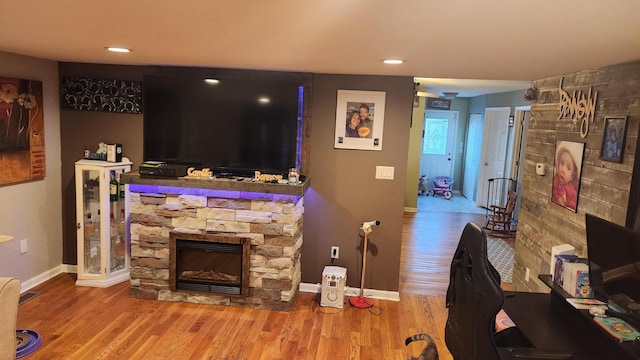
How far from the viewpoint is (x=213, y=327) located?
11.7ft

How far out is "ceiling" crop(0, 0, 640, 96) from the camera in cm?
166

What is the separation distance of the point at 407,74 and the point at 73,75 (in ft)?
10.3

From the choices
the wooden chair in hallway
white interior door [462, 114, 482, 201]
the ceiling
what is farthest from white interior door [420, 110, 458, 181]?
the ceiling

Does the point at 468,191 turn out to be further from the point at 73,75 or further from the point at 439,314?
the point at 73,75

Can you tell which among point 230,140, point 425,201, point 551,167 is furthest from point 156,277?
point 425,201

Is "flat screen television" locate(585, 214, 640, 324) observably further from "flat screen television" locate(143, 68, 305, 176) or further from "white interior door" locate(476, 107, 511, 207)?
"white interior door" locate(476, 107, 511, 207)

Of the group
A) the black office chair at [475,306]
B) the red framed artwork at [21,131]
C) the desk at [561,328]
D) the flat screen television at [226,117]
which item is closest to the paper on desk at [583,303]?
the desk at [561,328]

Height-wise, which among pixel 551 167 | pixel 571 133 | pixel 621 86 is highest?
pixel 621 86

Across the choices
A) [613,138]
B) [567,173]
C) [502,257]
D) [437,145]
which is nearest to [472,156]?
[437,145]

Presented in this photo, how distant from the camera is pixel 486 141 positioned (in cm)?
882

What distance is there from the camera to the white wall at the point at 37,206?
3.79 meters

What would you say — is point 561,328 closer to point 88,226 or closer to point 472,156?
point 88,226

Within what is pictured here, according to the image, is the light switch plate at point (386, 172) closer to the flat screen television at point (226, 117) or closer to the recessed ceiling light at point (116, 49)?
the flat screen television at point (226, 117)

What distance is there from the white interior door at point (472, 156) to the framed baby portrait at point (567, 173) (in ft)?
19.6
